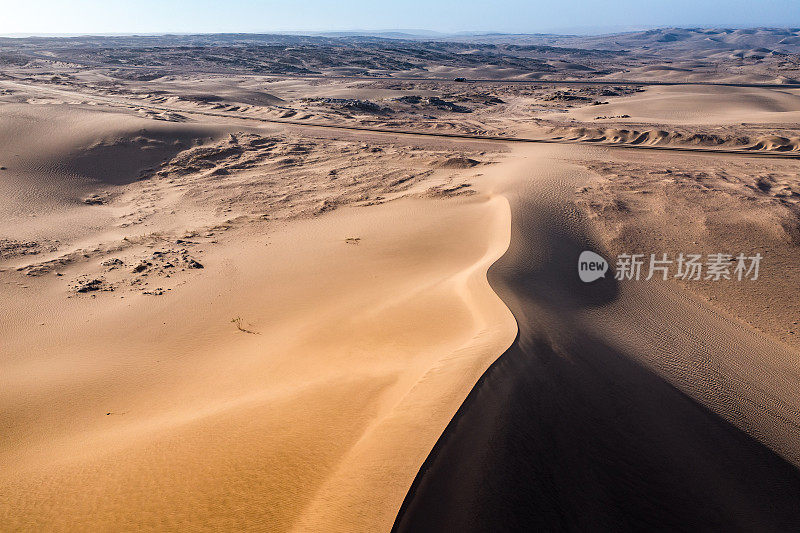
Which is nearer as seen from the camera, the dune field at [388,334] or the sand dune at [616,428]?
the sand dune at [616,428]

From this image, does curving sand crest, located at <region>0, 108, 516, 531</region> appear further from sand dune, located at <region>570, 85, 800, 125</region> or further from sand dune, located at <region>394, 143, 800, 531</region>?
sand dune, located at <region>570, 85, 800, 125</region>

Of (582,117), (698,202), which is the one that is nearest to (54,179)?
(698,202)

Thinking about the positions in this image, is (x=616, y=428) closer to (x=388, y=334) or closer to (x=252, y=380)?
(x=388, y=334)

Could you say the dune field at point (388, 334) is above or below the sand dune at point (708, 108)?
below

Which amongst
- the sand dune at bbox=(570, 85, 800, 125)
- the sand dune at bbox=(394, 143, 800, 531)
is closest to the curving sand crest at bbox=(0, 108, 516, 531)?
the sand dune at bbox=(394, 143, 800, 531)

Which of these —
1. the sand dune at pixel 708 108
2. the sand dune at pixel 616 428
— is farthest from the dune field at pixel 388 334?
the sand dune at pixel 708 108

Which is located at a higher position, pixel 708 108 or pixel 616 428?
pixel 708 108

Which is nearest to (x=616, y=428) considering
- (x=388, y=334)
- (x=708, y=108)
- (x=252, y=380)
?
(x=388, y=334)

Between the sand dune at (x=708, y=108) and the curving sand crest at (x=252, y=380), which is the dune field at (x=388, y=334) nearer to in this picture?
the curving sand crest at (x=252, y=380)

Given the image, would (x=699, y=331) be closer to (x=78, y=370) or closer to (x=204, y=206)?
(x=78, y=370)
